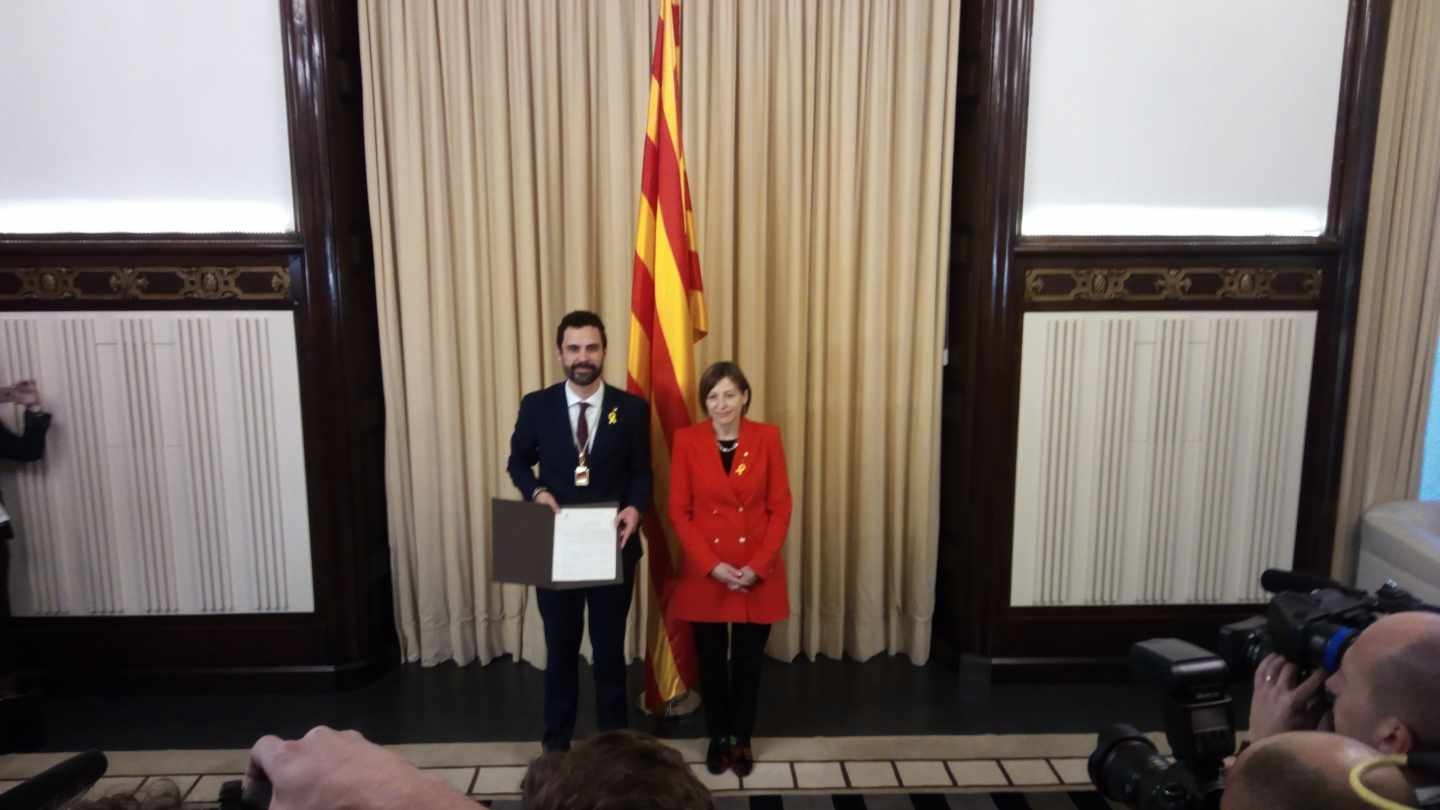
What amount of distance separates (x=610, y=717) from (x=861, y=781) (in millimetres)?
781

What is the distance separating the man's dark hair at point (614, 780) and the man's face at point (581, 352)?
68.9 inches

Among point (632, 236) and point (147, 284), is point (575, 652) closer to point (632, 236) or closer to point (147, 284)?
point (632, 236)

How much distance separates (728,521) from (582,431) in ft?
1.68

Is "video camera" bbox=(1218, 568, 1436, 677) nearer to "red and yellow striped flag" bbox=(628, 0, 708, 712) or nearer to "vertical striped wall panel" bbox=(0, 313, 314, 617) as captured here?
"red and yellow striped flag" bbox=(628, 0, 708, 712)

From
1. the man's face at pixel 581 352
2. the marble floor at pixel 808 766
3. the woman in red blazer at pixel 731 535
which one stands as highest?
the man's face at pixel 581 352

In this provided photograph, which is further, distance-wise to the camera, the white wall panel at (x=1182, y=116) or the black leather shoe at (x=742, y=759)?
the white wall panel at (x=1182, y=116)

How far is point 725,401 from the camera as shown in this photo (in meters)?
2.76

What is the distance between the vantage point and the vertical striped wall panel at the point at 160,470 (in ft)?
10.4

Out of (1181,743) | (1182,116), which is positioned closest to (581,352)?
(1181,743)

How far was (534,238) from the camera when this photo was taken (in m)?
3.30

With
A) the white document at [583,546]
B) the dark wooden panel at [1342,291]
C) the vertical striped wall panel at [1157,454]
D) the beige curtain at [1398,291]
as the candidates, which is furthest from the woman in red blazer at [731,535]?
the beige curtain at [1398,291]

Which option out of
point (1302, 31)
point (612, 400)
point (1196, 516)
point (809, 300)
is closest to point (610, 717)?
point (612, 400)

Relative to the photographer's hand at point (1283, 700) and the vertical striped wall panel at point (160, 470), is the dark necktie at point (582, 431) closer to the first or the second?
the vertical striped wall panel at point (160, 470)

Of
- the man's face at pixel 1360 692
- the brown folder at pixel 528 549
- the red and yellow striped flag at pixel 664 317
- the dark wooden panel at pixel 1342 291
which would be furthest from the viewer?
the dark wooden panel at pixel 1342 291
